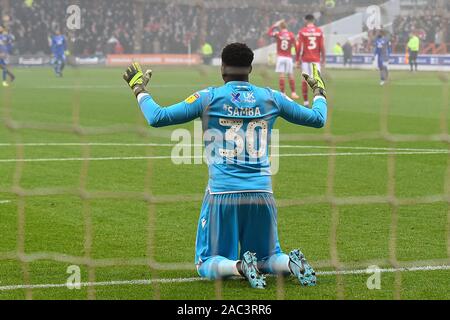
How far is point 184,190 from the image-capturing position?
33.7 feet

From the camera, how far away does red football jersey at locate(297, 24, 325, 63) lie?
21328 millimetres

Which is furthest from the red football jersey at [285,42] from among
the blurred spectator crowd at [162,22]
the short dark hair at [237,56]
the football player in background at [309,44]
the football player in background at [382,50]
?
the short dark hair at [237,56]

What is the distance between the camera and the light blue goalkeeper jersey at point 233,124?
20.6 ft

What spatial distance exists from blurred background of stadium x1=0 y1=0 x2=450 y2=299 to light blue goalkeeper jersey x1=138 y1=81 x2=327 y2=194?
0.69 m

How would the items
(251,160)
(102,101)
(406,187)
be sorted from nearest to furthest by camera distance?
1. (251,160)
2. (406,187)
3. (102,101)

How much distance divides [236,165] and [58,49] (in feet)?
80.6

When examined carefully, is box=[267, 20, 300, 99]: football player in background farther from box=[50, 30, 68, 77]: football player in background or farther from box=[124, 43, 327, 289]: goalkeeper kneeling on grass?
box=[124, 43, 327, 289]: goalkeeper kneeling on grass

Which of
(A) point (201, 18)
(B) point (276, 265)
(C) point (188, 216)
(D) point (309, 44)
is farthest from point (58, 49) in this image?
(B) point (276, 265)

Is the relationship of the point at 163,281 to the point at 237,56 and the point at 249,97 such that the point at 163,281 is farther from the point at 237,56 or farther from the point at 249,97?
the point at 237,56

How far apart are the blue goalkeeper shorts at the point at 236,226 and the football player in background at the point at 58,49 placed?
56.6 feet

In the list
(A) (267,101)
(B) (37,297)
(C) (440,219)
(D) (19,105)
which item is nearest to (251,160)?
(A) (267,101)

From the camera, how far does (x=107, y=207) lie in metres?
9.25

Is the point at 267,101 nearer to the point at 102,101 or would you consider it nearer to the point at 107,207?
the point at 107,207

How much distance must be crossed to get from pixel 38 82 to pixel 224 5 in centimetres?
2543
